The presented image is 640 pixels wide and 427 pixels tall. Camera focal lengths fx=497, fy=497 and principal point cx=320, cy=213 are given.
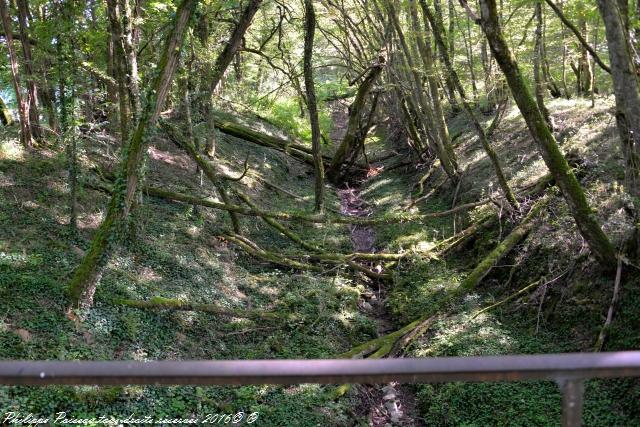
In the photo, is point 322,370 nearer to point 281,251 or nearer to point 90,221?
point 90,221

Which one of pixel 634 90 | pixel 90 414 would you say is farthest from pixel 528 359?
pixel 634 90

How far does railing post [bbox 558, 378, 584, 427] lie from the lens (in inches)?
58.6

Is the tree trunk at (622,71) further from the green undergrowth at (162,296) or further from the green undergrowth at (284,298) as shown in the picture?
the green undergrowth at (162,296)

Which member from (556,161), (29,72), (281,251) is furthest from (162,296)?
(556,161)

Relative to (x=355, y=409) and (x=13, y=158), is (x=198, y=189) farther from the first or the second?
(x=355, y=409)

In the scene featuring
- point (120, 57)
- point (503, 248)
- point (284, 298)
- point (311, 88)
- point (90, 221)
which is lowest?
point (284, 298)

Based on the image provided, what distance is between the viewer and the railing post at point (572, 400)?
1489 mm

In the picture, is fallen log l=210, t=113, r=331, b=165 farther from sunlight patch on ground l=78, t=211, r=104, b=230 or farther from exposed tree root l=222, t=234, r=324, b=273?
sunlight patch on ground l=78, t=211, r=104, b=230

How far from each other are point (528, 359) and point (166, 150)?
1356 cm

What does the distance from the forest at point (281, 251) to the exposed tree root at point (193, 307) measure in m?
0.03

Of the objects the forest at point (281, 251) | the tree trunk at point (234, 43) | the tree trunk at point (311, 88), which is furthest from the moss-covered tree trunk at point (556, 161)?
the tree trunk at point (311, 88)

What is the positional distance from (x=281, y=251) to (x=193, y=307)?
150 inches

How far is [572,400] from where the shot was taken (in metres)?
1.53

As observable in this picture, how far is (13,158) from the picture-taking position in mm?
9086
